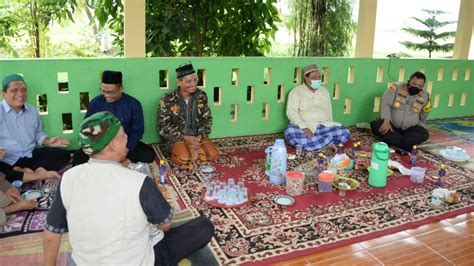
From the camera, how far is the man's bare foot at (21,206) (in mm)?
3121

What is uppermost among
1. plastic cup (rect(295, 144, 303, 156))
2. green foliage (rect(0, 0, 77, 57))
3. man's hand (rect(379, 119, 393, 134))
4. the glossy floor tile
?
green foliage (rect(0, 0, 77, 57))

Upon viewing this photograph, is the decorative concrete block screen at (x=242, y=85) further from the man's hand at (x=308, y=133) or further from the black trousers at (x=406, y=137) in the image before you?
the black trousers at (x=406, y=137)

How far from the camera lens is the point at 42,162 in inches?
153

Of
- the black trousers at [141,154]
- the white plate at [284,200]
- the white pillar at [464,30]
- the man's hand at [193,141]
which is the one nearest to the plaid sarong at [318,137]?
the man's hand at [193,141]

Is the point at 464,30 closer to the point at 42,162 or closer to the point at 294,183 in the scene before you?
the point at 294,183

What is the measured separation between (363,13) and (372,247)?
12.9 ft

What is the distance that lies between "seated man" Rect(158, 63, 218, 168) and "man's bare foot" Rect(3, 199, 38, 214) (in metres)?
1.48

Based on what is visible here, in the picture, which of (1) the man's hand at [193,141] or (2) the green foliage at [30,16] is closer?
(1) the man's hand at [193,141]

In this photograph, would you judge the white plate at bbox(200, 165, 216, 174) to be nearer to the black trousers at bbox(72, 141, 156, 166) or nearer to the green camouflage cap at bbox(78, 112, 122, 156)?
the black trousers at bbox(72, 141, 156, 166)

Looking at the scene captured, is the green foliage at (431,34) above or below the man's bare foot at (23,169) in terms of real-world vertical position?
above

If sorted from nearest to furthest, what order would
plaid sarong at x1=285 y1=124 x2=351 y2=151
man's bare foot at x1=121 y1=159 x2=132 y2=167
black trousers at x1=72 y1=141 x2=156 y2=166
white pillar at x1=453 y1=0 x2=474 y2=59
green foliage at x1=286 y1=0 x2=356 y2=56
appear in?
man's bare foot at x1=121 y1=159 x2=132 y2=167, black trousers at x1=72 y1=141 x2=156 y2=166, plaid sarong at x1=285 y1=124 x2=351 y2=151, green foliage at x1=286 y1=0 x2=356 y2=56, white pillar at x1=453 y1=0 x2=474 y2=59

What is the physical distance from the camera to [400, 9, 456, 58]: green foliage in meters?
9.14

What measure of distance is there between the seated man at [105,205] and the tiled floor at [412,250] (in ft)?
3.80

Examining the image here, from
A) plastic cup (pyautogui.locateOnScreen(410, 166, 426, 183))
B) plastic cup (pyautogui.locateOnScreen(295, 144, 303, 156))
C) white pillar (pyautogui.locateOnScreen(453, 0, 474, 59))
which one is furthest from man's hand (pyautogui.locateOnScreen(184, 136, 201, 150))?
white pillar (pyautogui.locateOnScreen(453, 0, 474, 59))
